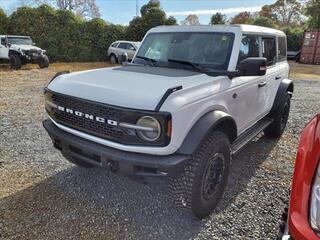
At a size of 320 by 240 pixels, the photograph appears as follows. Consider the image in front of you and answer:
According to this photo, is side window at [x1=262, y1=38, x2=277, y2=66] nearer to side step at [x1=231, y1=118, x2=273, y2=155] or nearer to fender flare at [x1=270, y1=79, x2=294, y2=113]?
fender flare at [x1=270, y1=79, x2=294, y2=113]

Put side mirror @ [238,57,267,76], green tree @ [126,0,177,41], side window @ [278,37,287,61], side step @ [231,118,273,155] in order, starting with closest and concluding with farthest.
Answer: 1. side mirror @ [238,57,267,76]
2. side step @ [231,118,273,155]
3. side window @ [278,37,287,61]
4. green tree @ [126,0,177,41]

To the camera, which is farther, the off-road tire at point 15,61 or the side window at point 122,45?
the side window at point 122,45

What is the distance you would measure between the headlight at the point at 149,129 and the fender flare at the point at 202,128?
0.77 ft

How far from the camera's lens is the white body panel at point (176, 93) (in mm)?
2494

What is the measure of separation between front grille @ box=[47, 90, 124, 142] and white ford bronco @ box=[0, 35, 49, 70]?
1270cm

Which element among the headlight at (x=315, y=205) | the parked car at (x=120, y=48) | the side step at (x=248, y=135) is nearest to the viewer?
the headlight at (x=315, y=205)

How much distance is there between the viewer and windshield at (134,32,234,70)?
360 cm

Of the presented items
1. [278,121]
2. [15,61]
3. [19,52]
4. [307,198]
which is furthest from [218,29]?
[15,61]

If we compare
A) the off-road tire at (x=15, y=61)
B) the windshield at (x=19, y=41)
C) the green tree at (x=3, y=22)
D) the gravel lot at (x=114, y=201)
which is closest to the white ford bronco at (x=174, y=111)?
the gravel lot at (x=114, y=201)

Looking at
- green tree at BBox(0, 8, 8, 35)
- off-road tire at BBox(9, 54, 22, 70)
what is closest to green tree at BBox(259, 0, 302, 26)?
green tree at BBox(0, 8, 8, 35)

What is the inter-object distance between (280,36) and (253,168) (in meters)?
2.43

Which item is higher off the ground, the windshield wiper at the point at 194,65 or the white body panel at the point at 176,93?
the windshield wiper at the point at 194,65

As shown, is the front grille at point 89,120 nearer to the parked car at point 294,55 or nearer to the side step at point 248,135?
the side step at point 248,135

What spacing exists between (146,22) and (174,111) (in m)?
21.1
